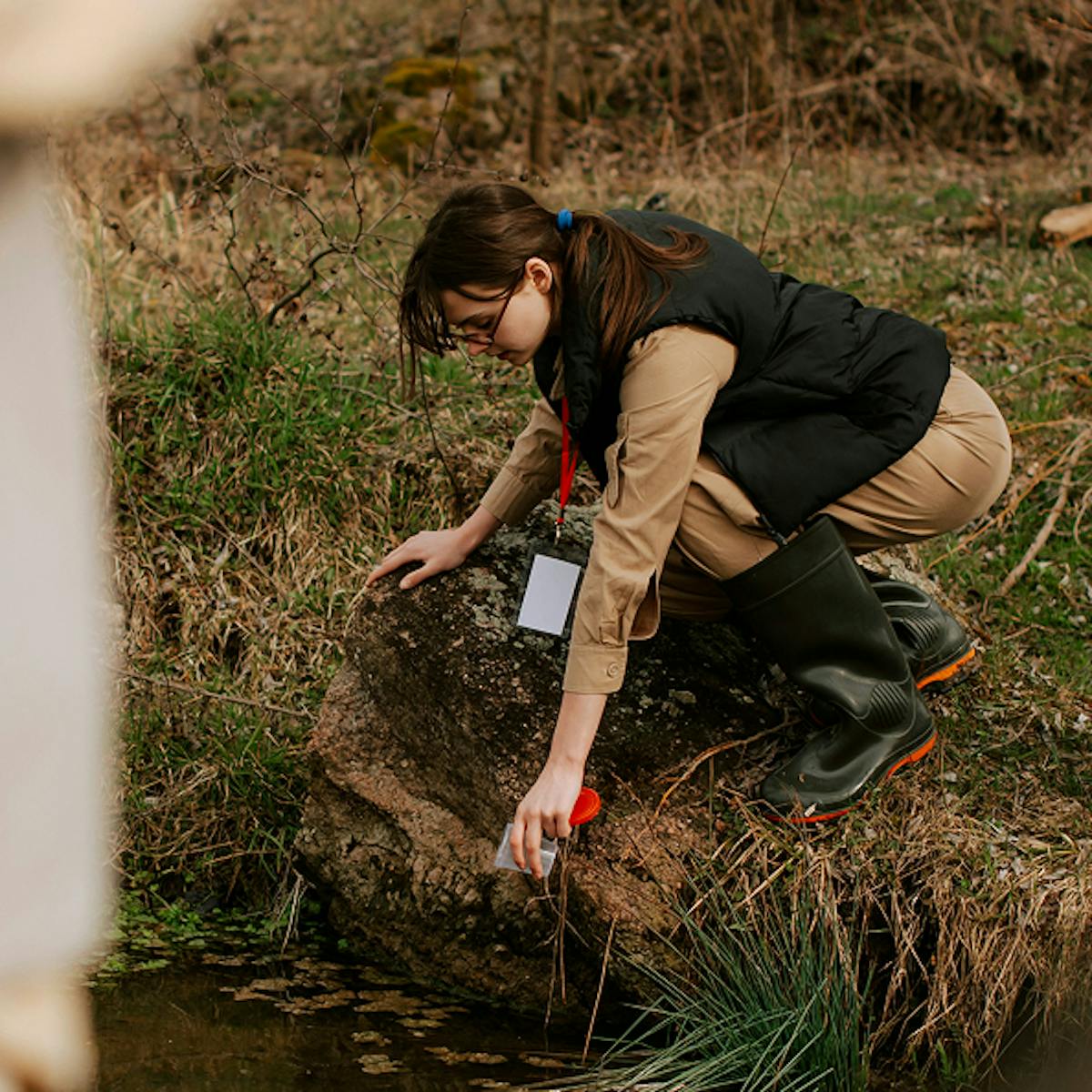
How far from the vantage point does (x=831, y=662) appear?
9.91ft

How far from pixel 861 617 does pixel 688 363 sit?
69 centimetres

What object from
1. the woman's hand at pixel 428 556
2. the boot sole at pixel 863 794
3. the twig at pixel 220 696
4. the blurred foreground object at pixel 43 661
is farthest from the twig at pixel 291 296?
the blurred foreground object at pixel 43 661

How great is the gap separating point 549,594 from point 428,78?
7.09 meters

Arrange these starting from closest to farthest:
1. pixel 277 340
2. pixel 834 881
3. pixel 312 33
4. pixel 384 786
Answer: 1. pixel 834 881
2. pixel 384 786
3. pixel 277 340
4. pixel 312 33

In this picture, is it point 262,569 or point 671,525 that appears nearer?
point 671,525

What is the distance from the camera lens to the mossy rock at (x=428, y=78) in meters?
9.34

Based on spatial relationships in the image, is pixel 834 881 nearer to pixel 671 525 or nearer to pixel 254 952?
pixel 671 525

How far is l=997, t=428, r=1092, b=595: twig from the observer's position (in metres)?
4.44

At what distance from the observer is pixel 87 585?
1.62 feet

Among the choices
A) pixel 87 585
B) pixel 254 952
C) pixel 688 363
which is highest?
pixel 87 585

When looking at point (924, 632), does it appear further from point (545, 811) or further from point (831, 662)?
point (545, 811)

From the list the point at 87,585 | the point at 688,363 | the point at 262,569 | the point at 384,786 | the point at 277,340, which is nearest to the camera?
the point at 87,585

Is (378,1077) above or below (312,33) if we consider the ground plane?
below

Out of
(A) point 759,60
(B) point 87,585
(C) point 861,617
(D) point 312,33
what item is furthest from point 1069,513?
(D) point 312,33
